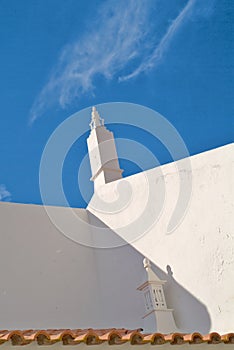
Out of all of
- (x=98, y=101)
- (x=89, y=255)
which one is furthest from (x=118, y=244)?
(x=98, y=101)

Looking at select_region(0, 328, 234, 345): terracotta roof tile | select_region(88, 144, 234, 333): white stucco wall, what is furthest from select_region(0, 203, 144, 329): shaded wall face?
select_region(0, 328, 234, 345): terracotta roof tile

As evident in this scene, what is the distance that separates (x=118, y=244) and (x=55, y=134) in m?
2.55

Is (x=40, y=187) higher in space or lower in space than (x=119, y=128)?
lower

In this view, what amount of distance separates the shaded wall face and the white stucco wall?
58 centimetres

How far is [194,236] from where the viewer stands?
8.08m

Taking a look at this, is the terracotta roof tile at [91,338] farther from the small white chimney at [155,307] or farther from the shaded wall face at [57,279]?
the shaded wall face at [57,279]

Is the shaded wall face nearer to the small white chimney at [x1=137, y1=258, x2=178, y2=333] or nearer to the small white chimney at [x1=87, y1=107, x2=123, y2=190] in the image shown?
the small white chimney at [x1=137, y1=258, x2=178, y2=333]

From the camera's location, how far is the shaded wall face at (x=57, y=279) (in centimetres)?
838

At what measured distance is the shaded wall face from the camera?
8.38 meters

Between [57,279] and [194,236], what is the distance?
105 inches

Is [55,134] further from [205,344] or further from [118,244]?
[205,344]

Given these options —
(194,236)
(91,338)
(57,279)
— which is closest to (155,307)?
(194,236)

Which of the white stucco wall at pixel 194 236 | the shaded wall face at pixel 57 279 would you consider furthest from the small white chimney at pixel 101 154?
the shaded wall face at pixel 57 279

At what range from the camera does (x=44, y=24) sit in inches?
352
